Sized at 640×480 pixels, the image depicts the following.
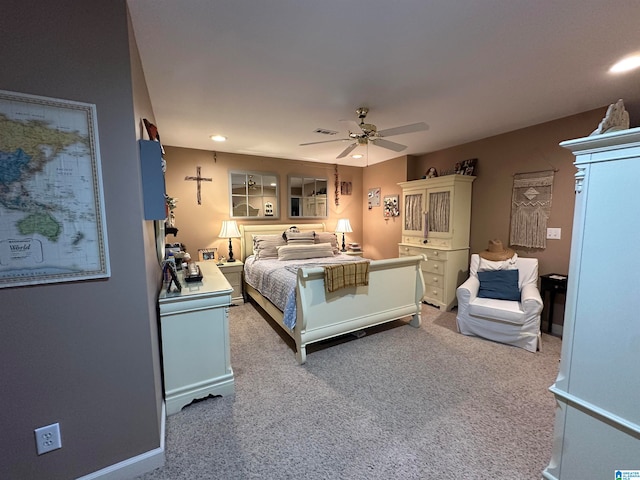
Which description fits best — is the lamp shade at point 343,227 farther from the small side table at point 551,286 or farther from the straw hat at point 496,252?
the small side table at point 551,286

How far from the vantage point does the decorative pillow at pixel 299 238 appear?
4.43 m

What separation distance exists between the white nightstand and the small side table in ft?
13.3

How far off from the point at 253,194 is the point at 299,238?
1.17 m

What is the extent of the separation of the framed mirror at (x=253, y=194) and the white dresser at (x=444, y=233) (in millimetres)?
2461

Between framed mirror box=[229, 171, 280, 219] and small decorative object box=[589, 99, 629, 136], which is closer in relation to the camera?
small decorative object box=[589, 99, 629, 136]

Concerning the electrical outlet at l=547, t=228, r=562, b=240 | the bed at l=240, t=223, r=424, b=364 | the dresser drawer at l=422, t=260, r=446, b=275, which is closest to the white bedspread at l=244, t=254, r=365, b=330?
the bed at l=240, t=223, r=424, b=364

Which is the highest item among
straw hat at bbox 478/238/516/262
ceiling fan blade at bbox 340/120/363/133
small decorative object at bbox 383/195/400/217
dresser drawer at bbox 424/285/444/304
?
ceiling fan blade at bbox 340/120/363/133

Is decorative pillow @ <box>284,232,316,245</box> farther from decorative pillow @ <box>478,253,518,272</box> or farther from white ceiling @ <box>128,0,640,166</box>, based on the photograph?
decorative pillow @ <box>478,253,518,272</box>

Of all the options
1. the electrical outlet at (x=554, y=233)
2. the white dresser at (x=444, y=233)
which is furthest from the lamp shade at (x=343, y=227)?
the electrical outlet at (x=554, y=233)

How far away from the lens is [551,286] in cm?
297

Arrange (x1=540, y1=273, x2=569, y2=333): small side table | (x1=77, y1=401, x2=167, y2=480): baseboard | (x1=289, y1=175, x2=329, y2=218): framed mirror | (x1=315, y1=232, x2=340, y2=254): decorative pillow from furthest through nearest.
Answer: (x1=289, y1=175, x2=329, y2=218): framed mirror < (x1=315, y1=232, x2=340, y2=254): decorative pillow < (x1=540, y1=273, x2=569, y2=333): small side table < (x1=77, y1=401, x2=167, y2=480): baseboard

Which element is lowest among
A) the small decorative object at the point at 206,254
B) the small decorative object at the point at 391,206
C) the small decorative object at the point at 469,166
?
the small decorative object at the point at 206,254

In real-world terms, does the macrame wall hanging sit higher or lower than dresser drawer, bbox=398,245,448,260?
higher

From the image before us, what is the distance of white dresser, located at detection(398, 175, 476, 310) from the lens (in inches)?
149
